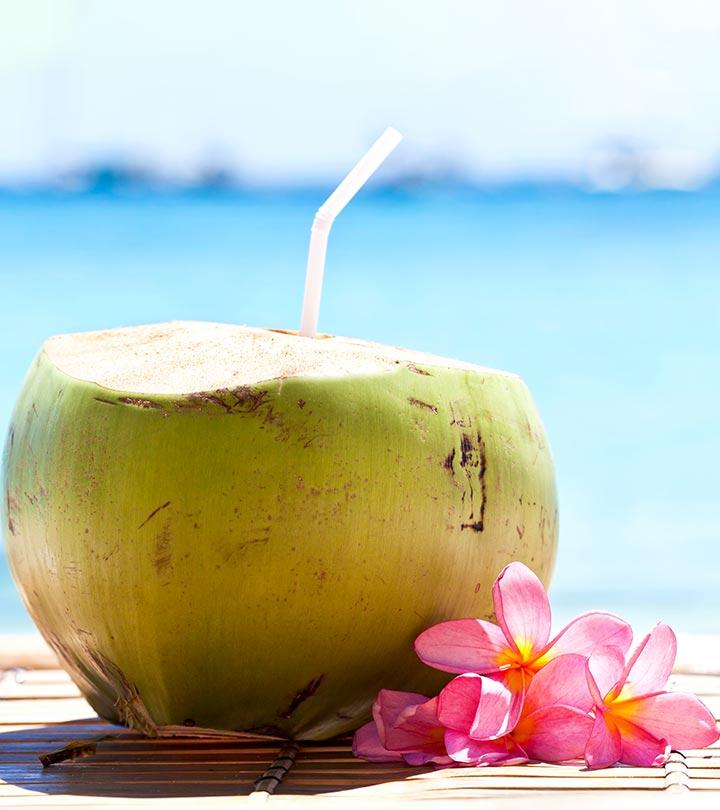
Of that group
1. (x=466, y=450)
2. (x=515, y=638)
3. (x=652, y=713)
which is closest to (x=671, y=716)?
(x=652, y=713)

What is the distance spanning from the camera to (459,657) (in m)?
0.91

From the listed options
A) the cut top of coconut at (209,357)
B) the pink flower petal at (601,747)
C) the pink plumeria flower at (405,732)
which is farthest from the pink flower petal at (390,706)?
the cut top of coconut at (209,357)

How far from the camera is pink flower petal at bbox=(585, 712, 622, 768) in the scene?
A: 874 millimetres

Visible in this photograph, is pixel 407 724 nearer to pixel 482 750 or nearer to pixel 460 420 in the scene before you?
pixel 482 750

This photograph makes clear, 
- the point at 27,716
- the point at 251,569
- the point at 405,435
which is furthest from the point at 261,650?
the point at 27,716

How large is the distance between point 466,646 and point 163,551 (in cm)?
21

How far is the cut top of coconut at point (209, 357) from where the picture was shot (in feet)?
3.06

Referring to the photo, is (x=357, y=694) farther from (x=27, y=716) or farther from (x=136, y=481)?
(x=27, y=716)

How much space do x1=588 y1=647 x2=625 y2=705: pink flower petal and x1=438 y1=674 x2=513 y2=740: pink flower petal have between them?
0.06 m

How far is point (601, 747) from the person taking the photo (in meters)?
0.88

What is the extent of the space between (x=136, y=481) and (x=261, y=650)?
0.15 meters

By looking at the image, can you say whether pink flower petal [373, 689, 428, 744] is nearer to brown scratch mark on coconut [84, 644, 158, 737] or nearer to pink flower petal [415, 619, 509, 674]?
pink flower petal [415, 619, 509, 674]

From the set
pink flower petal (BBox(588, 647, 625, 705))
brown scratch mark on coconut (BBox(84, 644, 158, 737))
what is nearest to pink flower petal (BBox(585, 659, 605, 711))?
pink flower petal (BBox(588, 647, 625, 705))

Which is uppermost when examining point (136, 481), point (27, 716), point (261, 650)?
point (136, 481)
